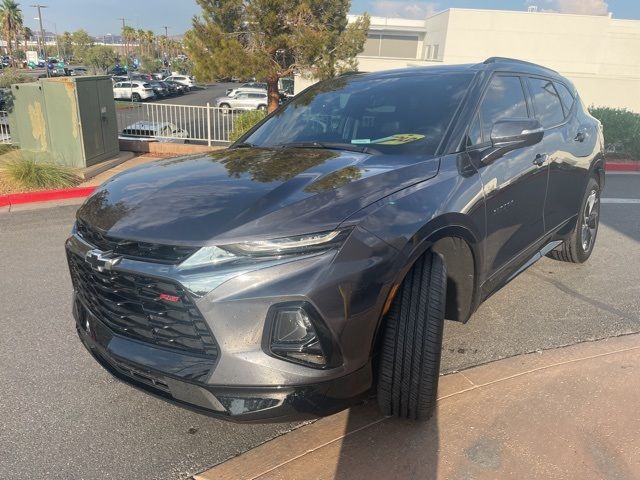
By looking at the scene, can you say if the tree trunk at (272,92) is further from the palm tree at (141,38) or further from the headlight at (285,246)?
the palm tree at (141,38)

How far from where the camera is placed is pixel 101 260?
7.20 ft

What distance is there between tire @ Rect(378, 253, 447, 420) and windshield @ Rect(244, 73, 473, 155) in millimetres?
815

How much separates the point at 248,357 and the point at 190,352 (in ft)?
0.86

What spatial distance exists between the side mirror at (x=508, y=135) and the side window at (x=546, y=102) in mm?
834

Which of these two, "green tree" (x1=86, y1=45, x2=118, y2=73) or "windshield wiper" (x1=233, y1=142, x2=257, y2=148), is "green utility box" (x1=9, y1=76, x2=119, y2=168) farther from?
"green tree" (x1=86, y1=45, x2=118, y2=73)

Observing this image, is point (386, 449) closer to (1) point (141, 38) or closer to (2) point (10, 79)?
(2) point (10, 79)

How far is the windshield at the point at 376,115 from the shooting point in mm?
3029

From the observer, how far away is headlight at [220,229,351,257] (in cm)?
202

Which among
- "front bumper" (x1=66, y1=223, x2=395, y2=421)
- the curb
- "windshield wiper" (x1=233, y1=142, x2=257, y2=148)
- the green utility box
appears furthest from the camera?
the green utility box

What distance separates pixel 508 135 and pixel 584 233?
2437mm

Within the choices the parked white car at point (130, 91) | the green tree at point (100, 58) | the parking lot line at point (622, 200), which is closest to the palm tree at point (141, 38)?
the green tree at point (100, 58)

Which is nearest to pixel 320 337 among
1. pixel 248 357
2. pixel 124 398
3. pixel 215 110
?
pixel 248 357

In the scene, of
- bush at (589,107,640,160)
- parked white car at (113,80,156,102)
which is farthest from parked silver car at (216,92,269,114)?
bush at (589,107,640,160)

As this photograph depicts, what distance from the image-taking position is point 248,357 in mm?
1987
